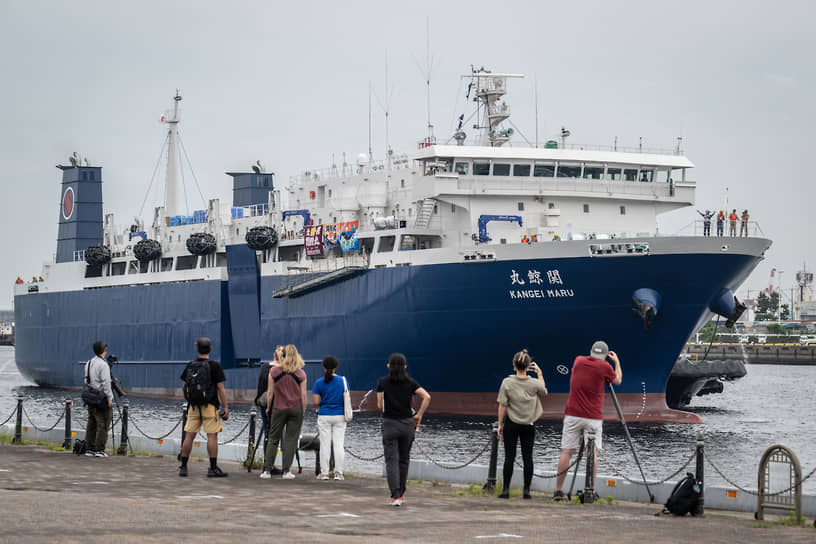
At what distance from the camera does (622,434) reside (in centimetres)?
2855

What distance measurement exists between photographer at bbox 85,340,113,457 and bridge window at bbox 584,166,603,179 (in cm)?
2161

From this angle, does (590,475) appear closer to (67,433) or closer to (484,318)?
(67,433)

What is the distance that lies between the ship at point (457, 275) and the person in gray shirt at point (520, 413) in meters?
17.1

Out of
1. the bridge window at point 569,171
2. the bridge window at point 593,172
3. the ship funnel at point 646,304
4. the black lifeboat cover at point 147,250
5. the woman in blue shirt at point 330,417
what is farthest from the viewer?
the black lifeboat cover at point 147,250

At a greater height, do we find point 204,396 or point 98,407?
point 204,396

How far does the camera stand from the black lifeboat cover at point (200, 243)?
43.0m

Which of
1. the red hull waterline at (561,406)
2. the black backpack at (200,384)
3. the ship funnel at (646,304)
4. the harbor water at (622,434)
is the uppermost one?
the ship funnel at (646,304)

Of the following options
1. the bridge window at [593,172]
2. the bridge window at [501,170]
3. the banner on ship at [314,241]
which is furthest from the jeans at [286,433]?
the banner on ship at [314,241]

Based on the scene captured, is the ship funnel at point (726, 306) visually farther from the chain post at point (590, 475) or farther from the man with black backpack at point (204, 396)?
the man with black backpack at point (204, 396)

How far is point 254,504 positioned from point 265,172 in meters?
40.7

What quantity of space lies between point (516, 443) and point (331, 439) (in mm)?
2624

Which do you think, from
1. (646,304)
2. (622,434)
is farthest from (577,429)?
(646,304)

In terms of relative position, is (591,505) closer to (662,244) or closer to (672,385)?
(662,244)

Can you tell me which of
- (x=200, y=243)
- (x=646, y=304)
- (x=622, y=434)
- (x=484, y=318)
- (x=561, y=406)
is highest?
(x=200, y=243)
